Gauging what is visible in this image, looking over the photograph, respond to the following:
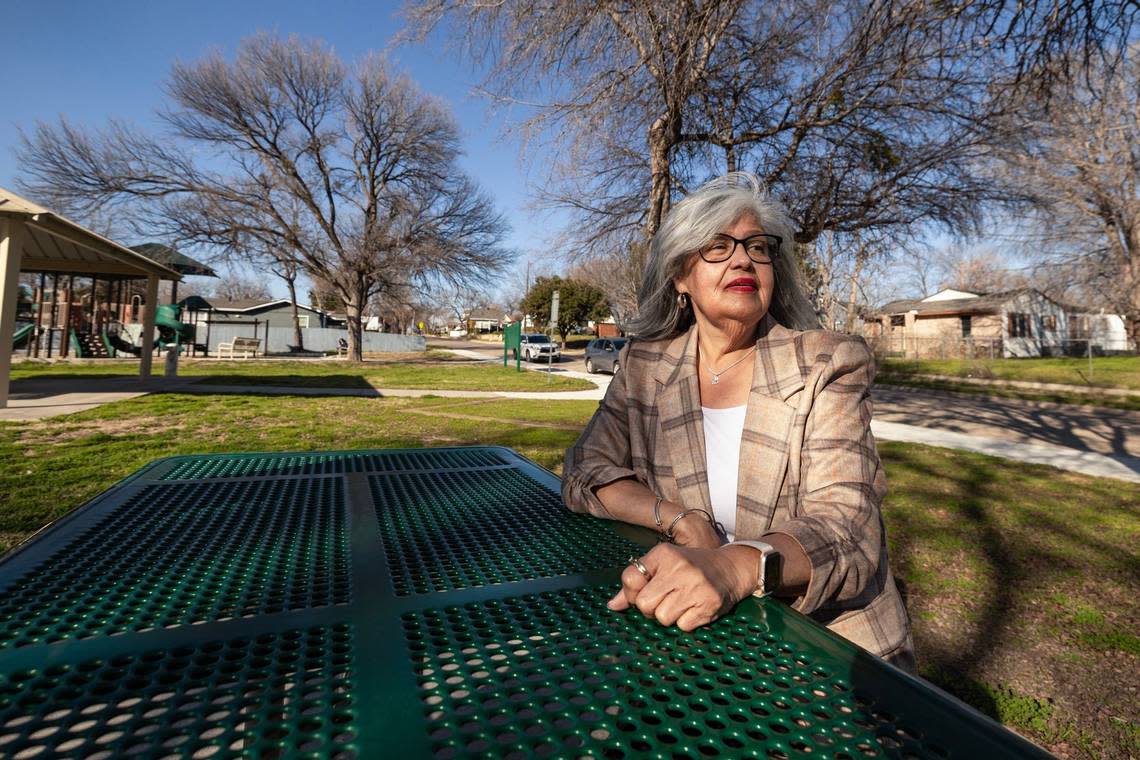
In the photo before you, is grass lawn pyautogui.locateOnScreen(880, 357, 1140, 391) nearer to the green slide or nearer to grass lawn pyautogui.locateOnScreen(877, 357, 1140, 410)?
grass lawn pyautogui.locateOnScreen(877, 357, 1140, 410)

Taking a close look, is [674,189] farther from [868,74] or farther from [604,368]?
[604,368]

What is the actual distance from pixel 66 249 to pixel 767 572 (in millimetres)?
15891

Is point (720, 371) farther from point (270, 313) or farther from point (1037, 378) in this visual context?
point (270, 313)

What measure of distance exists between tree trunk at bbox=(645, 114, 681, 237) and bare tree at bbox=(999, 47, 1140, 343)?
3194 mm

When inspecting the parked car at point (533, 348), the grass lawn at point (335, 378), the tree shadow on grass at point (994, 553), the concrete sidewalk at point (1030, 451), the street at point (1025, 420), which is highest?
the parked car at point (533, 348)

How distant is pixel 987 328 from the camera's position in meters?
33.9

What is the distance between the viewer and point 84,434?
5965 mm

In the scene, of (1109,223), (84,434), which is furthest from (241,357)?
(1109,223)

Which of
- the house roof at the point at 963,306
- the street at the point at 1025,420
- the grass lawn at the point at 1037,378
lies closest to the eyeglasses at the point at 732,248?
the street at the point at 1025,420

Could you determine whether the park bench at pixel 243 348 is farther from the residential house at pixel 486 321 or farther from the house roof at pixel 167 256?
the residential house at pixel 486 321

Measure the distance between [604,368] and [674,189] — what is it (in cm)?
1406

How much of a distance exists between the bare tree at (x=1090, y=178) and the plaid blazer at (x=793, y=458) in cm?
439

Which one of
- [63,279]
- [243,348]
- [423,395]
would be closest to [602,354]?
[423,395]

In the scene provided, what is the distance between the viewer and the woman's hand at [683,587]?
958mm
